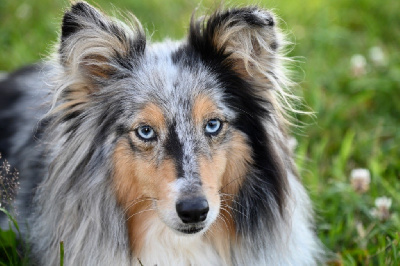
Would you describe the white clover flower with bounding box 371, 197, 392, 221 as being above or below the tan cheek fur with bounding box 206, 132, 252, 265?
below

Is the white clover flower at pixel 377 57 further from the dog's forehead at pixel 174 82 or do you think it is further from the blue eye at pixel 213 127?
the blue eye at pixel 213 127

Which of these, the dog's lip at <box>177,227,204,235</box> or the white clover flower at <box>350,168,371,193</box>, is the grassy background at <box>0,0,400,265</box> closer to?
the white clover flower at <box>350,168,371,193</box>

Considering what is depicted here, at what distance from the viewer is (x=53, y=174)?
11.9 feet

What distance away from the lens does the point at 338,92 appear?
249 inches

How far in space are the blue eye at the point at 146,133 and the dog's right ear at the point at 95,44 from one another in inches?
16.2

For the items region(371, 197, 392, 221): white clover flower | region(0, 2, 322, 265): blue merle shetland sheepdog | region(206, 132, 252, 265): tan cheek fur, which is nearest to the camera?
region(0, 2, 322, 265): blue merle shetland sheepdog

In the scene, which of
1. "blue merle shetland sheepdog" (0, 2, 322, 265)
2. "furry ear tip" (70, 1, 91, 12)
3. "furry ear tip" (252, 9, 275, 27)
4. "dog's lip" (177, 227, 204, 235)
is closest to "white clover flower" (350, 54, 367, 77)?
"blue merle shetland sheepdog" (0, 2, 322, 265)

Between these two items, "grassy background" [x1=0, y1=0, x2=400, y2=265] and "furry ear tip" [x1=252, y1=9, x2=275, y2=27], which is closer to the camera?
"furry ear tip" [x1=252, y1=9, x2=275, y2=27]

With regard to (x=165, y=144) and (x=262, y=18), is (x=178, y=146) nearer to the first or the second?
(x=165, y=144)

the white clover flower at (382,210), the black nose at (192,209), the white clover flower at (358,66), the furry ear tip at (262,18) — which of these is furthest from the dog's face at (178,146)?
the white clover flower at (358,66)

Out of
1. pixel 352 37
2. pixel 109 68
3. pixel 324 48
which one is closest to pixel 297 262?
pixel 109 68

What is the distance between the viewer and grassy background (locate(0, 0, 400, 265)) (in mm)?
4516

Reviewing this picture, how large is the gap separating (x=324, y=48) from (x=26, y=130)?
372 cm

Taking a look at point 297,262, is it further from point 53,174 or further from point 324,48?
point 324,48
